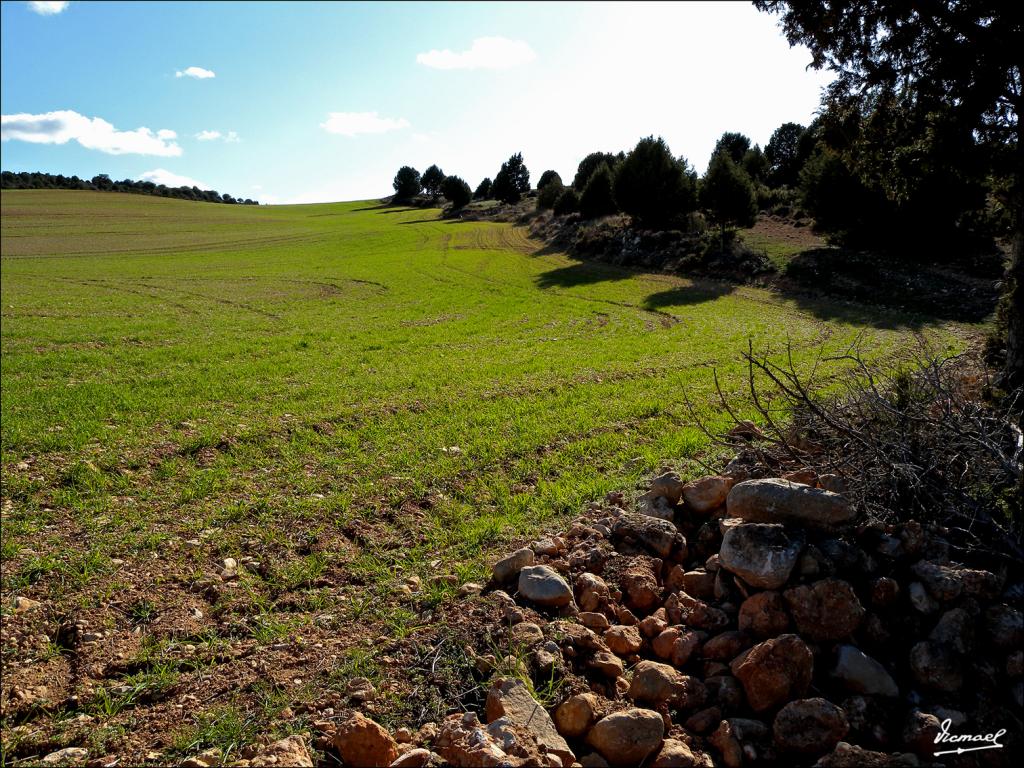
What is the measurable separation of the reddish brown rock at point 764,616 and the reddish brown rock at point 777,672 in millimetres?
220

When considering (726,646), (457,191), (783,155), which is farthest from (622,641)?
(457,191)

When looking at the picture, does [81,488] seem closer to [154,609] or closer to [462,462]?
[154,609]

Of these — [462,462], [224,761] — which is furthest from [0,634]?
[462,462]

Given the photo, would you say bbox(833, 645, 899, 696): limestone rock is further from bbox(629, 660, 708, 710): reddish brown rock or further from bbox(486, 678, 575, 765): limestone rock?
bbox(486, 678, 575, 765): limestone rock

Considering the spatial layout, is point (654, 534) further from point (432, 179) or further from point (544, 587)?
point (432, 179)

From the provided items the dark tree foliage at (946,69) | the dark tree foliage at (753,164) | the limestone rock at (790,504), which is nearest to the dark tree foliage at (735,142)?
the dark tree foliage at (753,164)

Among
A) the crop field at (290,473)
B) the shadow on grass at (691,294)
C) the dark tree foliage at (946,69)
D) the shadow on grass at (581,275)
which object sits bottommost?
the crop field at (290,473)

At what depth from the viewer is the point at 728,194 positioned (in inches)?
1032

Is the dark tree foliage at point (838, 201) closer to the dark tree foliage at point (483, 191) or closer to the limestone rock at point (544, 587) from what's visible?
the limestone rock at point (544, 587)

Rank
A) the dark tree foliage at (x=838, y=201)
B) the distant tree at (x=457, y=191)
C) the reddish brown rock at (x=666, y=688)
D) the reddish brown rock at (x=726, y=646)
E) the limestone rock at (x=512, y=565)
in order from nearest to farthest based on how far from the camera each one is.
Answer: the reddish brown rock at (x=666, y=688)
the reddish brown rock at (x=726, y=646)
the limestone rock at (x=512, y=565)
the dark tree foliage at (x=838, y=201)
the distant tree at (x=457, y=191)

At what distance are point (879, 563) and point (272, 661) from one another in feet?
11.6

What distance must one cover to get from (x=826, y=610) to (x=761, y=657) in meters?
0.47

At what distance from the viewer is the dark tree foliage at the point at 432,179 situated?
101125 mm

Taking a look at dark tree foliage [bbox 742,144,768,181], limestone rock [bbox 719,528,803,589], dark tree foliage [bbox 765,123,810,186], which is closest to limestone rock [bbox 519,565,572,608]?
limestone rock [bbox 719,528,803,589]
